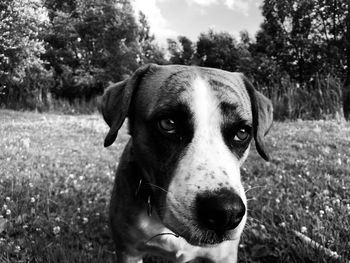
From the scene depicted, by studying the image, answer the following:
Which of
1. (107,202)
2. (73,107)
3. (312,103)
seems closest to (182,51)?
(73,107)

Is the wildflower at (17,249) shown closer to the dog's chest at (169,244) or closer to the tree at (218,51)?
the dog's chest at (169,244)

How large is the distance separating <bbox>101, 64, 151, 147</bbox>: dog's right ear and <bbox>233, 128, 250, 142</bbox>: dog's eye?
799 mm

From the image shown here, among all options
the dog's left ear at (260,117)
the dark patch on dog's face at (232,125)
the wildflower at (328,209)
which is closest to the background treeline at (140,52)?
the wildflower at (328,209)

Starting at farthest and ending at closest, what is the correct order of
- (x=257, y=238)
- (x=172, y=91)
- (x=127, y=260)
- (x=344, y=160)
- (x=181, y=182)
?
(x=344, y=160)
(x=257, y=238)
(x=127, y=260)
(x=172, y=91)
(x=181, y=182)

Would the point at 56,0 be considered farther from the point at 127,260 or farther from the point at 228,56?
the point at 127,260

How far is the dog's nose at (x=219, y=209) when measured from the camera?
2.09 metres

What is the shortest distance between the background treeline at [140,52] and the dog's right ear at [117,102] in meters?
9.57

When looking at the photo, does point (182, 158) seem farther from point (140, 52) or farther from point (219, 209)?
point (140, 52)

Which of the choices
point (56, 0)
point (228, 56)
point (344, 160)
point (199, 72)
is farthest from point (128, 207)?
point (56, 0)

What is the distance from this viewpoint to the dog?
2.20 m

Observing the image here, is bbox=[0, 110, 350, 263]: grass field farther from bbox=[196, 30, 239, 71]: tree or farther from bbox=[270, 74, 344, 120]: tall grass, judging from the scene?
bbox=[196, 30, 239, 71]: tree

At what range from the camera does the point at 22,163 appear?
627 cm

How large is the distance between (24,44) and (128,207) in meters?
19.1

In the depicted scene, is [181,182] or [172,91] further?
[172,91]
